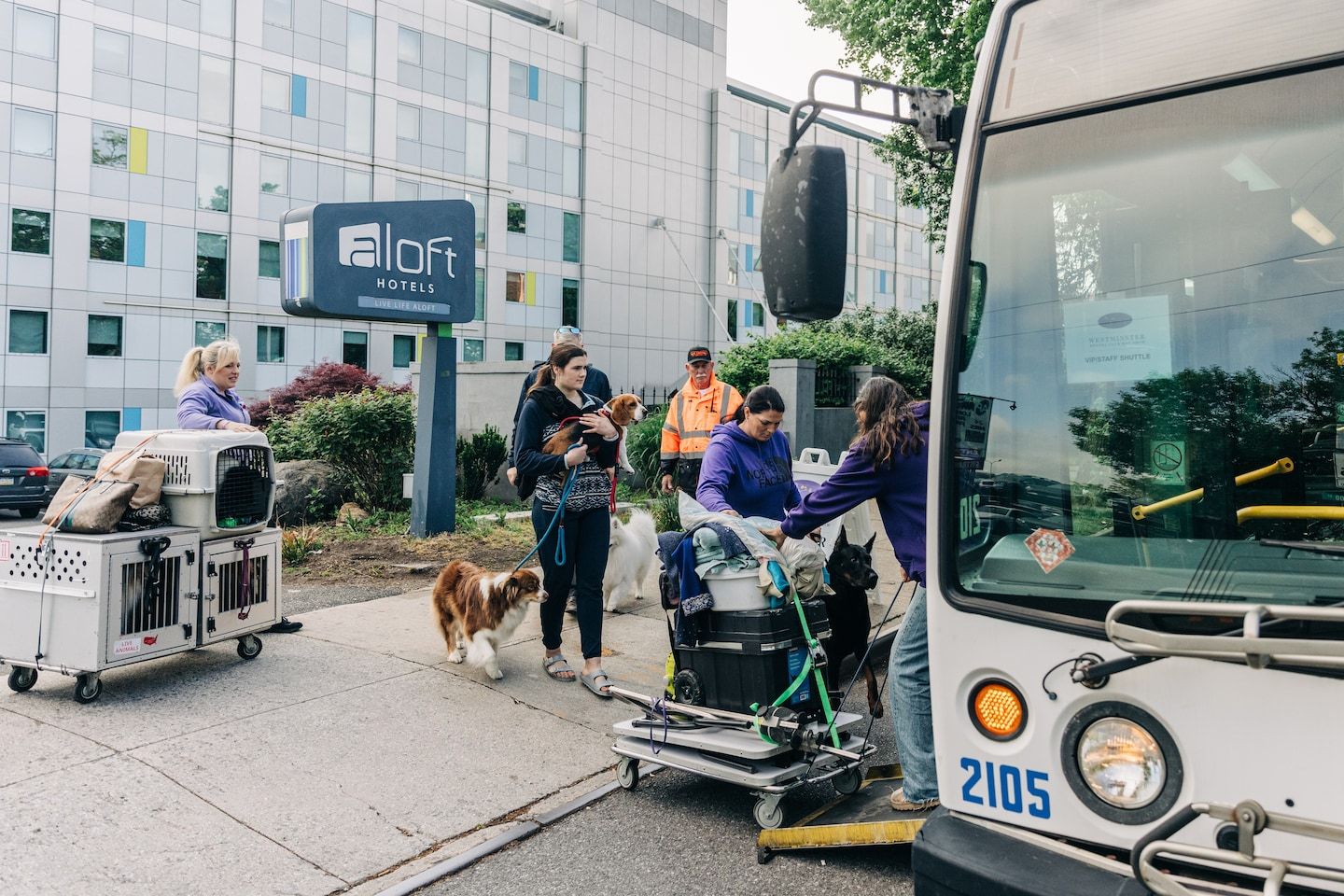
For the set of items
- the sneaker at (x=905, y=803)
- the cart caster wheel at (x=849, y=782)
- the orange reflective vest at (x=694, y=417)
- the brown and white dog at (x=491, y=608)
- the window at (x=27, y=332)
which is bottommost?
the cart caster wheel at (x=849, y=782)

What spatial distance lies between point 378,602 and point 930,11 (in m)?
14.7

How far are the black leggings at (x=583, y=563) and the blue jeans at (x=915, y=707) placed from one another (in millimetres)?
2434

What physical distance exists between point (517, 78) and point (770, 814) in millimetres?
36456

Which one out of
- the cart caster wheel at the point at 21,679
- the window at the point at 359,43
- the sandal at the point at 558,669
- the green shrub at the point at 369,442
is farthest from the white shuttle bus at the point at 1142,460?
the window at the point at 359,43

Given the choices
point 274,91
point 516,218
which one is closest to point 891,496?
point 274,91

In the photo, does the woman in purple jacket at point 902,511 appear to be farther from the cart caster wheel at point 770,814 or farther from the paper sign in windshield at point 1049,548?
the paper sign in windshield at point 1049,548

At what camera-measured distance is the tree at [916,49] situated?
16953mm

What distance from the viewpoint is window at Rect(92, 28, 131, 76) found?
28.2m

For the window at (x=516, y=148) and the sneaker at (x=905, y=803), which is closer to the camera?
the sneaker at (x=905, y=803)

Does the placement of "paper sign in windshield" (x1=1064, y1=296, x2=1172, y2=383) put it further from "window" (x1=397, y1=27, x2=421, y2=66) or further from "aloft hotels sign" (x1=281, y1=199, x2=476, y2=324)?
"window" (x1=397, y1=27, x2=421, y2=66)

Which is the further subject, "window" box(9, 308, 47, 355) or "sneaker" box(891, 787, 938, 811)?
"window" box(9, 308, 47, 355)

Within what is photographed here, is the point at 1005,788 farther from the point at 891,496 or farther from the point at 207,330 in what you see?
the point at 207,330

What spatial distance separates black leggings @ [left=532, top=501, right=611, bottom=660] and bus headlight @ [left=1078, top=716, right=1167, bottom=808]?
3.64 metres

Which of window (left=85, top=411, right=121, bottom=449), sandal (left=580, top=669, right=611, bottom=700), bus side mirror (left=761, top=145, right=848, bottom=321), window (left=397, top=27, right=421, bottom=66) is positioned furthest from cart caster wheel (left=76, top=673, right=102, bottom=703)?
window (left=397, top=27, right=421, bottom=66)
